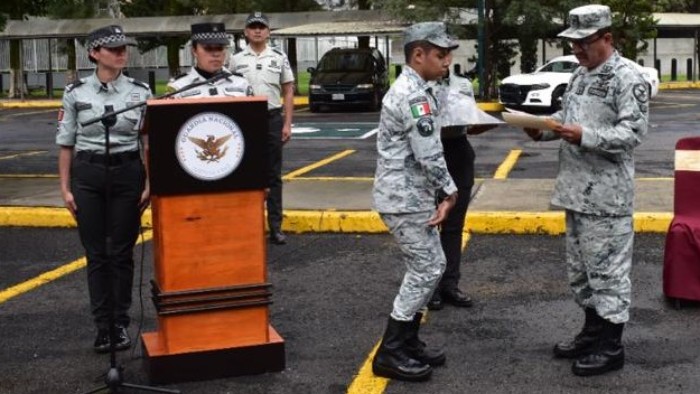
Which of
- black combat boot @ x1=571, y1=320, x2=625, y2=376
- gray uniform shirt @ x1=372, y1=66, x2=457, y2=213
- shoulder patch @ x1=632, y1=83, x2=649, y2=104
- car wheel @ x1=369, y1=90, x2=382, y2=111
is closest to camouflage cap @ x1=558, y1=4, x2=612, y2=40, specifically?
shoulder patch @ x1=632, y1=83, x2=649, y2=104

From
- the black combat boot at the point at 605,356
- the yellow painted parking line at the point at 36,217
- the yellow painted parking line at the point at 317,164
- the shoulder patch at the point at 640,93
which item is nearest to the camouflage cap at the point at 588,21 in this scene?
the shoulder patch at the point at 640,93

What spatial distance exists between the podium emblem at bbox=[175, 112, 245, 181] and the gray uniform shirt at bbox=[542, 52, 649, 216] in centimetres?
164

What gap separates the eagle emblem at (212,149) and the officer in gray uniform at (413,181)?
0.79 metres

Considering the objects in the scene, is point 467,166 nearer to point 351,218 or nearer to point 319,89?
point 351,218

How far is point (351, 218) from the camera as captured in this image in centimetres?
845

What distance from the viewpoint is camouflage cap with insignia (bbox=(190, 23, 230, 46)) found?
18.4ft

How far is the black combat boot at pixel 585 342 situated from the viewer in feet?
16.5

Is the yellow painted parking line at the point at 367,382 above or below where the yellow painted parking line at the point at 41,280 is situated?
below

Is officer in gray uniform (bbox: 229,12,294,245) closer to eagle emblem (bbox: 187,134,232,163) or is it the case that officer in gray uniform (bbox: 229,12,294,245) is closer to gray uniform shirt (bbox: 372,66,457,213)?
eagle emblem (bbox: 187,134,232,163)

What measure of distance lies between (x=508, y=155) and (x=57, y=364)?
31.2 feet

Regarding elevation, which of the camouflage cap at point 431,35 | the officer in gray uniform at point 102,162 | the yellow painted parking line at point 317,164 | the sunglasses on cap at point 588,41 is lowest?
the yellow painted parking line at point 317,164

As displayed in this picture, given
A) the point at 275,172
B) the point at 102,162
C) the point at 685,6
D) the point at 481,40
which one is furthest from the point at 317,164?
the point at 685,6

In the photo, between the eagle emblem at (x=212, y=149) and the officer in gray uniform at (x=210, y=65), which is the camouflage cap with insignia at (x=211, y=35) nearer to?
the officer in gray uniform at (x=210, y=65)

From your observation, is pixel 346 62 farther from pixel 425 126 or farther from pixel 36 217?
pixel 425 126
